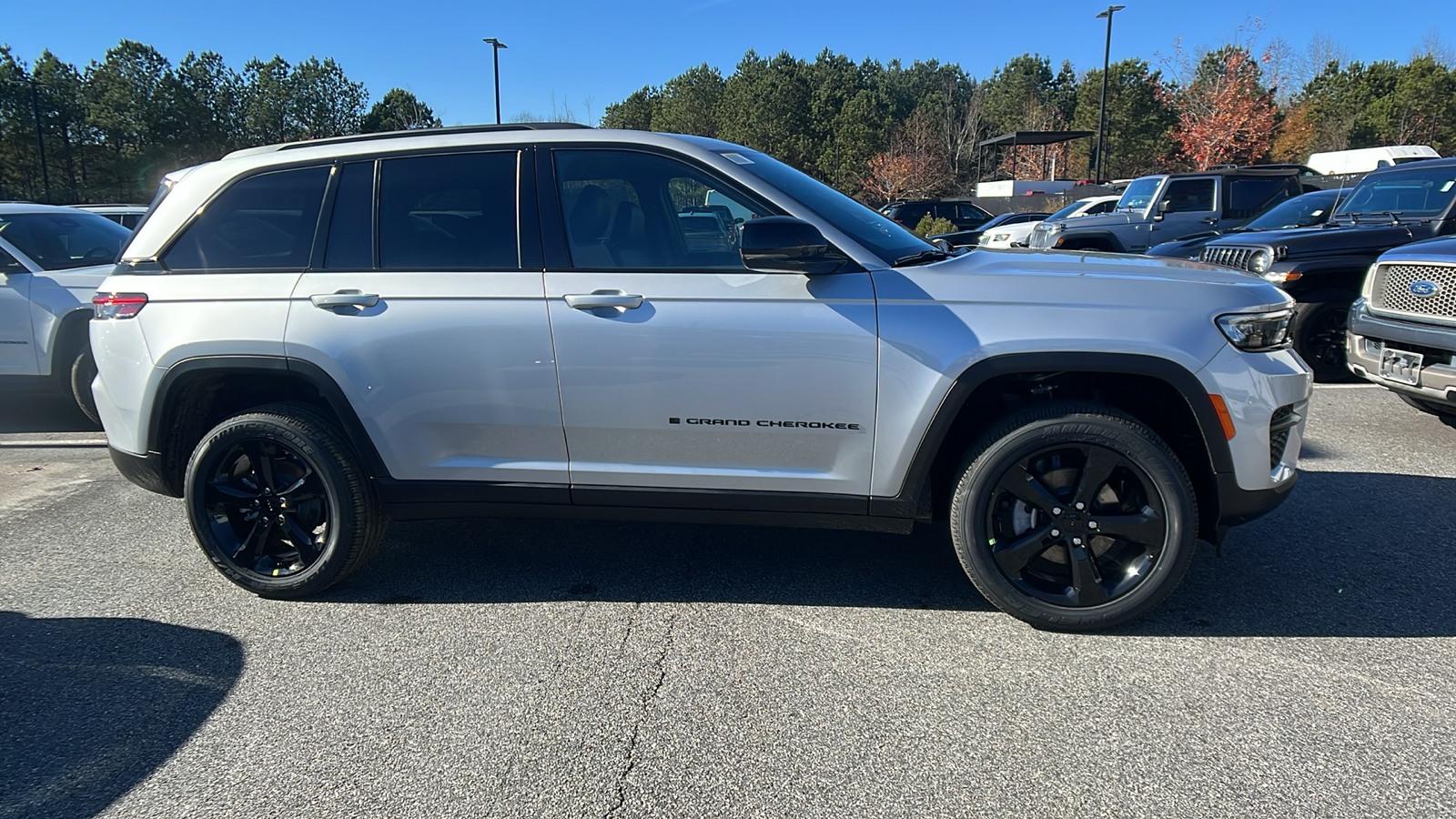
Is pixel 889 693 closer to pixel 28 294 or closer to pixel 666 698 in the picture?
pixel 666 698

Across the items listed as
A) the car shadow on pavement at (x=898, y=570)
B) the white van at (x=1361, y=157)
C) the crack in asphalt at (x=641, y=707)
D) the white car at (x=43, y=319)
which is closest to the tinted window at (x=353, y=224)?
the car shadow on pavement at (x=898, y=570)

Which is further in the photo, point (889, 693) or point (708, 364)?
point (708, 364)

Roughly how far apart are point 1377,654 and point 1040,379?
1.46m

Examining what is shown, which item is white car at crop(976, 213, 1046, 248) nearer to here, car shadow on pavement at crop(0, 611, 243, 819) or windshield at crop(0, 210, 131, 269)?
windshield at crop(0, 210, 131, 269)

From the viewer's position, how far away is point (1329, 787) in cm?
237

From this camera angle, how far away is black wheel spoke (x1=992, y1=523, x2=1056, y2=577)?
320 cm

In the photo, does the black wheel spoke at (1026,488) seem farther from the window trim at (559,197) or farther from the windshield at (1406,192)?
the windshield at (1406,192)

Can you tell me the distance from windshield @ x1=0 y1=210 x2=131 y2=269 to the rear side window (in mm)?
4338

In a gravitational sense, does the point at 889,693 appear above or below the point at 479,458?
below

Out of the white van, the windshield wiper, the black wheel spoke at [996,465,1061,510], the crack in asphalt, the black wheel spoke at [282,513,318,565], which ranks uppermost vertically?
the white van

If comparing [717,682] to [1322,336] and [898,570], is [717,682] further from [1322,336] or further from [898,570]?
[1322,336]

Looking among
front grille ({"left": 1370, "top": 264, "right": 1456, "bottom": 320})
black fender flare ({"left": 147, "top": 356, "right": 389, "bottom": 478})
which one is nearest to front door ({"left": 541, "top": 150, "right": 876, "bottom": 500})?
black fender flare ({"left": 147, "top": 356, "right": 389, "bottom": 478})

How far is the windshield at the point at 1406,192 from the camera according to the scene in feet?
26.5

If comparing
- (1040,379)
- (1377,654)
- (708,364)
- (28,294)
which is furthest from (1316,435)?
(28,294)
